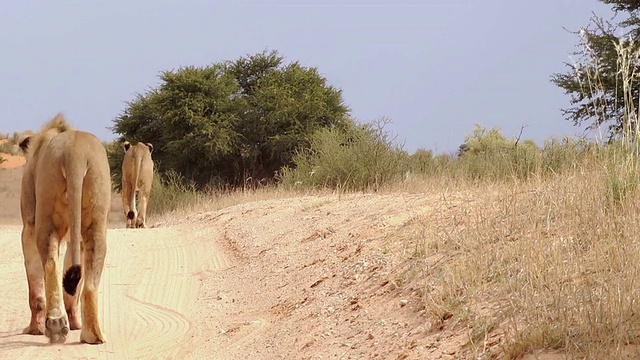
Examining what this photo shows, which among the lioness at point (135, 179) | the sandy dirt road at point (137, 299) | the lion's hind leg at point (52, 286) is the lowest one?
the sandy dirt road at point (137, 299)

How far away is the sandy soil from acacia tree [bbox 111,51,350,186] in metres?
18.9

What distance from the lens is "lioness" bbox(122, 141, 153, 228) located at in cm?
1941

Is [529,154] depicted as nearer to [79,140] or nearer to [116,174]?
[79,140]

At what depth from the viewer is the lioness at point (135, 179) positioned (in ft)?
63.7

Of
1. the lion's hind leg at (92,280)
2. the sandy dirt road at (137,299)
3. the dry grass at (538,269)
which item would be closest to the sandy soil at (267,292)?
the sandy dirt road at (137,299)

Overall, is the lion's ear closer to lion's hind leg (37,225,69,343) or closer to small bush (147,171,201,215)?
lion's hind leg (37,225,69,343)

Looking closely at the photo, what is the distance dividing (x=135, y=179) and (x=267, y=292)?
10204mm

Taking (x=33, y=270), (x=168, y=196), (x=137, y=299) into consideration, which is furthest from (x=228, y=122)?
(x=33, y=270)

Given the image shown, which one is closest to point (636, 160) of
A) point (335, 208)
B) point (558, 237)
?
point (558, 237)

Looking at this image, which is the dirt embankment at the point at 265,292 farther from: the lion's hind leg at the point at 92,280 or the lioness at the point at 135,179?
the lioness at the point at 135,179

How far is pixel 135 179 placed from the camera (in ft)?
63.9

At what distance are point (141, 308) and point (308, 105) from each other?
86.0ft

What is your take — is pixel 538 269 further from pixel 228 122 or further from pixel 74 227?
pixel 228 122

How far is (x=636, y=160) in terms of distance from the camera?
8.28m
